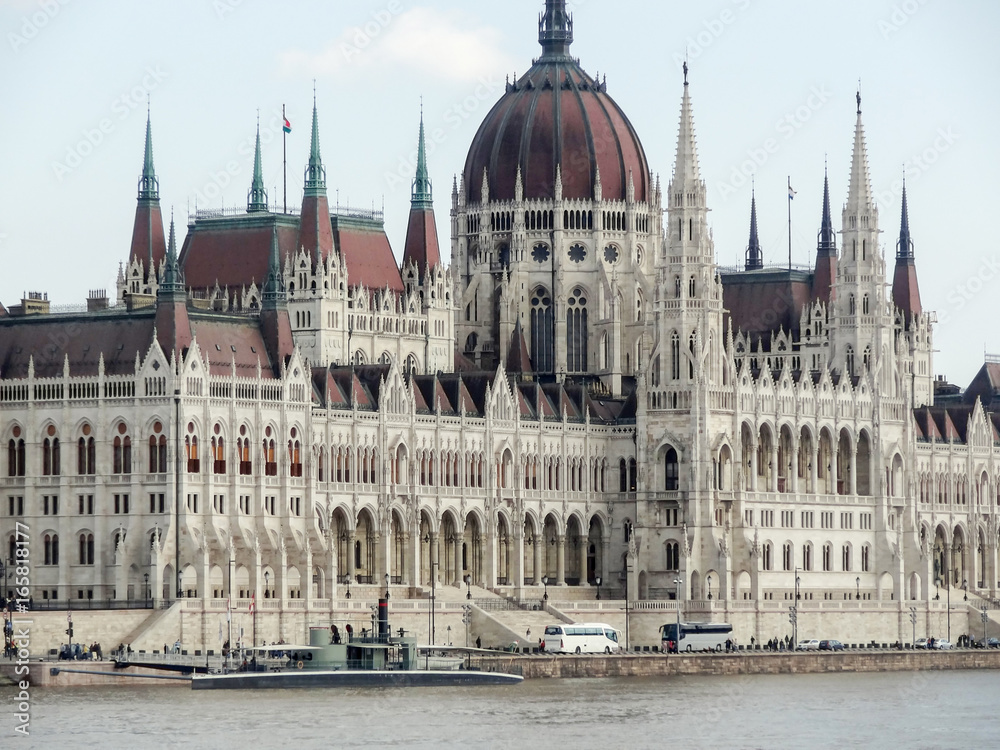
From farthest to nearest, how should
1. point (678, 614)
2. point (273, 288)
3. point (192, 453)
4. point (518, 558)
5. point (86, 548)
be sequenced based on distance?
point (518, 558) < point (678, 614) < point (273, 288) < point (86, 548) < point (192, 453)

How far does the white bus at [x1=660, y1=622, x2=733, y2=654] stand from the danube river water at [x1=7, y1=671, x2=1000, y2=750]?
1256 cm

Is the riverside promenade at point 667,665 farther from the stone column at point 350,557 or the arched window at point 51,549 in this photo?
the arched window at point 51,549

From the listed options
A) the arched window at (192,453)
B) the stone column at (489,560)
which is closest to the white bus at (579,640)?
the stone column at (489,560)

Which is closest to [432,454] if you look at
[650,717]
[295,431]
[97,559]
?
[295,431]

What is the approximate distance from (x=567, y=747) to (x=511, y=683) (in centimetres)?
2658

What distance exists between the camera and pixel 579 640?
18012 centimetres

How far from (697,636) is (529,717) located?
3696 centimetres

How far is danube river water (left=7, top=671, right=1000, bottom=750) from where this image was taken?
14338 cm

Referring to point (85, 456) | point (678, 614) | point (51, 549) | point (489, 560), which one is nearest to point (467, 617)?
point (678, 614)

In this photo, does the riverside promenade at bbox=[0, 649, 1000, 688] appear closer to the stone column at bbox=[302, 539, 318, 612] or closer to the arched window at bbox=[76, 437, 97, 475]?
the stone column at bbox=[302, 539, 318, 612]

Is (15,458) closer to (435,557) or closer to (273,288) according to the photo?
(273,288)

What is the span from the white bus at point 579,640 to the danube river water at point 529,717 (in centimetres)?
519

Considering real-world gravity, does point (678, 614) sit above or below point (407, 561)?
below

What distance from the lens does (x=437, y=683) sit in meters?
165
